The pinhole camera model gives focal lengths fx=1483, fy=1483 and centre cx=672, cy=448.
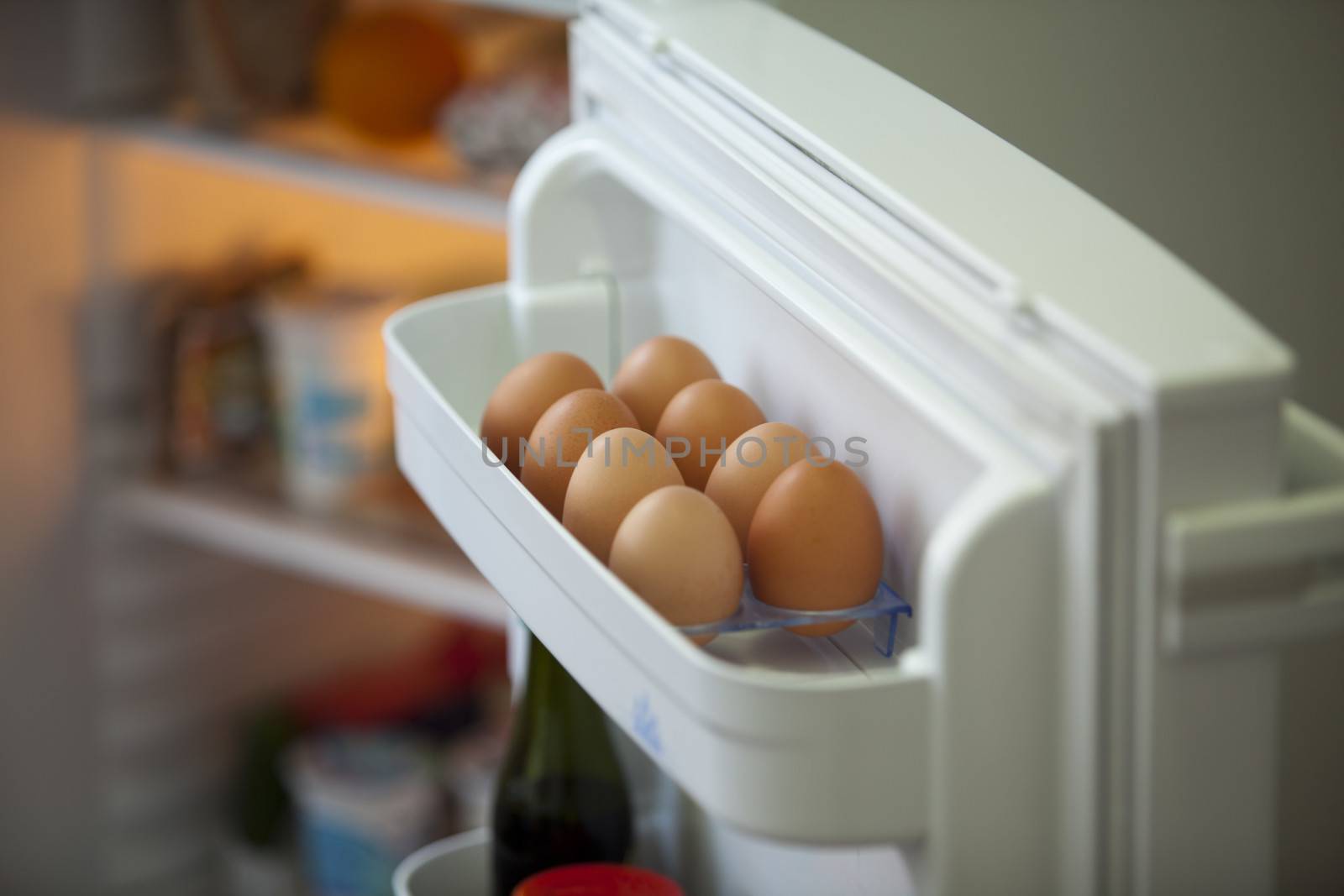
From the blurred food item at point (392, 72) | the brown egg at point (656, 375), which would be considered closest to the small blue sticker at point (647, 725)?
the brown egg at point (656, 375)

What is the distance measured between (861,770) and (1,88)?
4.31 feet

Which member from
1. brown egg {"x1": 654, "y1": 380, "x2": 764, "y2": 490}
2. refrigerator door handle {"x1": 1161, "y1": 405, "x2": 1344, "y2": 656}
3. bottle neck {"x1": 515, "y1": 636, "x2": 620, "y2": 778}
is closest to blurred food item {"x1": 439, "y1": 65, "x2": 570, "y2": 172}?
bottle neck {"x1": 515, "y1": 636, "x2": 620, "y2": 778}

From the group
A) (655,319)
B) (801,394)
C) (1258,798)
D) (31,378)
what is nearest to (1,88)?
(31,378)

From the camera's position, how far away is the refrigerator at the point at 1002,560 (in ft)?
1.51

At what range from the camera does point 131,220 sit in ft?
5.19

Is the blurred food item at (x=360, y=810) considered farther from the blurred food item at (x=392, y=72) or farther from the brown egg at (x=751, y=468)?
the brown egg at (x=751, y=468)

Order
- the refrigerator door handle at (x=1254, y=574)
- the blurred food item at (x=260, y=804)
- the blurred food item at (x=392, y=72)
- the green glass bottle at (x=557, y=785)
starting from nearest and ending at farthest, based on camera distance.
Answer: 1. the refrigerator door handle at (x=1254, y=574)
2. the green glass bottle at (x=557, y=785)
3. the blurred food item at (x=392, y=72)
4. the blurred food item at (x=260, y=804)

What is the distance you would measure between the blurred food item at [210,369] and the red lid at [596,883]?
37.5 inches

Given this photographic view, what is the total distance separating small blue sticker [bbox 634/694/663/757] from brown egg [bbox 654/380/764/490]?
6.4 inches

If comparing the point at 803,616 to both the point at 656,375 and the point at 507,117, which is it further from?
the point at 507,117

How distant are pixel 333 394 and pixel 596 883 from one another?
0.83 meters

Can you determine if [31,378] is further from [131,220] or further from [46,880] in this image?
[46,880]

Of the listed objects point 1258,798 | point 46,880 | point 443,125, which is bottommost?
point 46,880

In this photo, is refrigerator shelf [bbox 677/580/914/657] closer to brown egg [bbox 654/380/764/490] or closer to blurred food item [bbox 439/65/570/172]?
brown egg [bbox 654/380/764/490]
